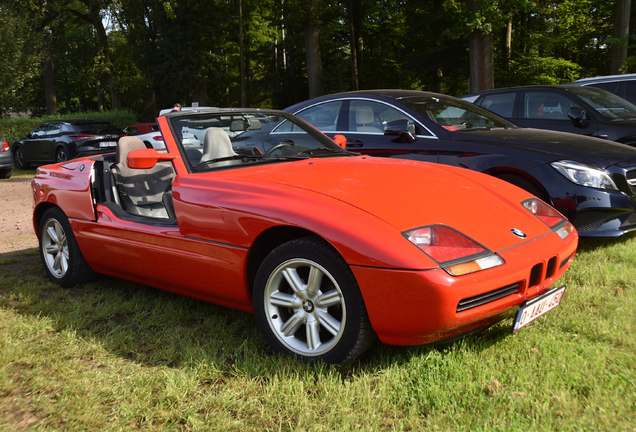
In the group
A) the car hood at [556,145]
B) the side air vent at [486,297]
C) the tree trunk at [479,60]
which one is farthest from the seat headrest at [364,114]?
the tree trunk at [479,60]

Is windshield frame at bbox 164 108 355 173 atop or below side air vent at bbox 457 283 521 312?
atop

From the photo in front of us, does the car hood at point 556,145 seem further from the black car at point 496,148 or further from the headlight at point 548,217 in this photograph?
the headlight at point 548,217

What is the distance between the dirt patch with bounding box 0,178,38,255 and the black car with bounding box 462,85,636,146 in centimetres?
666

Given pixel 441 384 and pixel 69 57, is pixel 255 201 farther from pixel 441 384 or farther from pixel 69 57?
pixel 69 57

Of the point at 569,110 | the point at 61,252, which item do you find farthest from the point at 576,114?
the point at 61,252

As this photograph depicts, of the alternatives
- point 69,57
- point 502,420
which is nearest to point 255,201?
point 502,420

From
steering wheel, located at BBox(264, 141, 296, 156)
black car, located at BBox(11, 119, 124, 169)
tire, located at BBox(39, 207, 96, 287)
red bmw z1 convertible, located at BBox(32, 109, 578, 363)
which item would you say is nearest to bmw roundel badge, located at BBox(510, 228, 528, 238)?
red bmw z1 convertible, located at BBox(32, 109, 578, 363)

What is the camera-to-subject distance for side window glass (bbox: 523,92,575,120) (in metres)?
6.81

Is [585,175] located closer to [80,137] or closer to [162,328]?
[162,328]

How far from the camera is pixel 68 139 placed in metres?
15.6

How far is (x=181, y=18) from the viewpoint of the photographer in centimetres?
2973

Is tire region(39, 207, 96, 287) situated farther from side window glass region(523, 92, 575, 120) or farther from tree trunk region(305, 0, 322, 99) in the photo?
tree trunk region(305, 0, 322, 99)

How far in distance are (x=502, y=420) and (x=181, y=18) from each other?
31518 millimetres

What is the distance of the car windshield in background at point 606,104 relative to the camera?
6.58m
